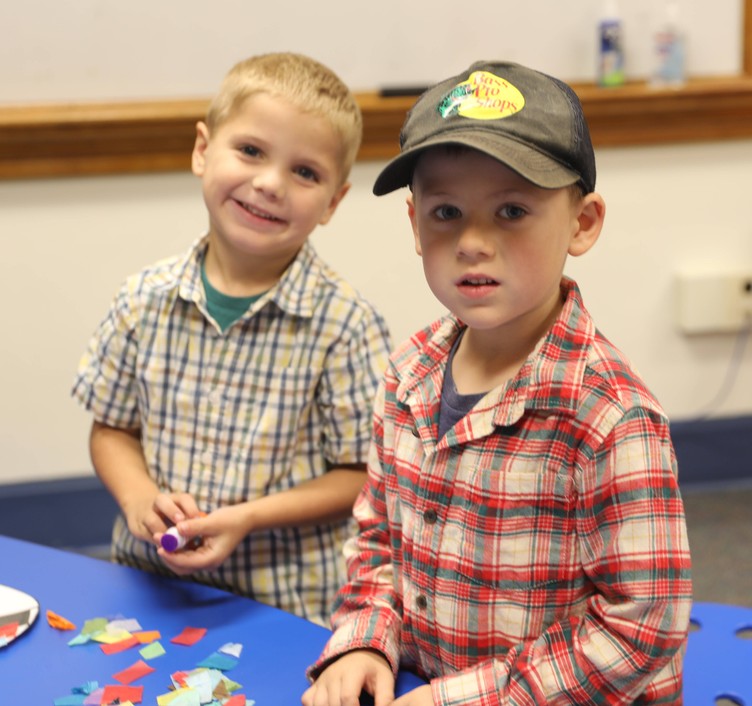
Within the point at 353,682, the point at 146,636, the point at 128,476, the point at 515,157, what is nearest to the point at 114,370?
the point at 128,476

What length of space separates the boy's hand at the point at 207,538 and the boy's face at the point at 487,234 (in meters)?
0.46

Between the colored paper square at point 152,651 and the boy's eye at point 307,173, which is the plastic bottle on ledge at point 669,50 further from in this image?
the colored paper square at point 152,651

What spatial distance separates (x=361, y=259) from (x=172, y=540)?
4.45 ft

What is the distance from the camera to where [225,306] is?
1416 mm

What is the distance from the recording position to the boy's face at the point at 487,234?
2.98ft

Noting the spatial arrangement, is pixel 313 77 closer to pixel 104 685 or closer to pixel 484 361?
pixel 484 361

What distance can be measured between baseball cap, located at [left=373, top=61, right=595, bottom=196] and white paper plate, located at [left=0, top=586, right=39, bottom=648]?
1.88ft

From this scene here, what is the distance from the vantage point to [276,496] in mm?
1356

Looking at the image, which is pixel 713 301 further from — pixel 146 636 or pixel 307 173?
pixel 146 636

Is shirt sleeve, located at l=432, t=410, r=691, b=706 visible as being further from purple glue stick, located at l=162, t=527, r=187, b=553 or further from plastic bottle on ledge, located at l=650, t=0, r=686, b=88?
plastic bottle on ledge, located at l=650, t=0, r=686, b=88

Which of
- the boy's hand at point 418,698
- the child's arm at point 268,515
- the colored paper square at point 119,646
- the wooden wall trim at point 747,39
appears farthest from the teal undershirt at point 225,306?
the wooden wall trim at point 747,39

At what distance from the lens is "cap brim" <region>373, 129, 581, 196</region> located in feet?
2.83

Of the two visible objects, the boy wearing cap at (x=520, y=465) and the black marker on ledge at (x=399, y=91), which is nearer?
the boy wearing cap at (x=520, y=465)

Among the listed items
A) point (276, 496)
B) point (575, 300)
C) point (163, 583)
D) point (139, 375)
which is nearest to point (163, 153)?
point (139, 375)
